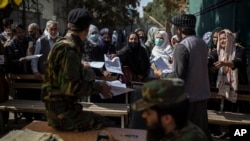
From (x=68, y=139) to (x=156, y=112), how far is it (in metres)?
1.48

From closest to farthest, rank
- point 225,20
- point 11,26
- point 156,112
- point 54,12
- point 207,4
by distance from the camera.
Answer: point 156,112 → point 11,26 → point 225,20 → point 207,4 → point 54,12

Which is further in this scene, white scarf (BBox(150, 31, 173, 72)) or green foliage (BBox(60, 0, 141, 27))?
green foliage (BBox(60, 0, 141, 27))

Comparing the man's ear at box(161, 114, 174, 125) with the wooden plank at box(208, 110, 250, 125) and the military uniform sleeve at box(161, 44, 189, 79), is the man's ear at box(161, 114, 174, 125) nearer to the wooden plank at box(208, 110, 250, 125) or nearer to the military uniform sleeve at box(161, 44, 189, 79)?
the military uniform sleeve at box(161, 44, 189, 79)

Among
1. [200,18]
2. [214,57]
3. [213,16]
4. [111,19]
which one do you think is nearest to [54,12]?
[111,19]

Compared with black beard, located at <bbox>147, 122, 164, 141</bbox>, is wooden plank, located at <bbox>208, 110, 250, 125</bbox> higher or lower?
lower

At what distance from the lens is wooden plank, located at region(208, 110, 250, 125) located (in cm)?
501

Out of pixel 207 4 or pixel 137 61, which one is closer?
pixel 137 61

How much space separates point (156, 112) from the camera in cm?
220


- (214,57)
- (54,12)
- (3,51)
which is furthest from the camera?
(54,12)

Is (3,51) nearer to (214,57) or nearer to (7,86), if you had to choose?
(7,86)

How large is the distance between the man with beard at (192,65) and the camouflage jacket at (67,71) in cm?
102

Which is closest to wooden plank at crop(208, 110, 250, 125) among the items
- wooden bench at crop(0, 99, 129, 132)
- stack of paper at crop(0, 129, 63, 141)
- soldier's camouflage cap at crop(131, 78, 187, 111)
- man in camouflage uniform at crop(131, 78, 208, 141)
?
wooden bench at crop(0, 99, 129, 132)

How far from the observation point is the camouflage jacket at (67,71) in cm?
331

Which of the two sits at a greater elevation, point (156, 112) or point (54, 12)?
point (54, 12)
